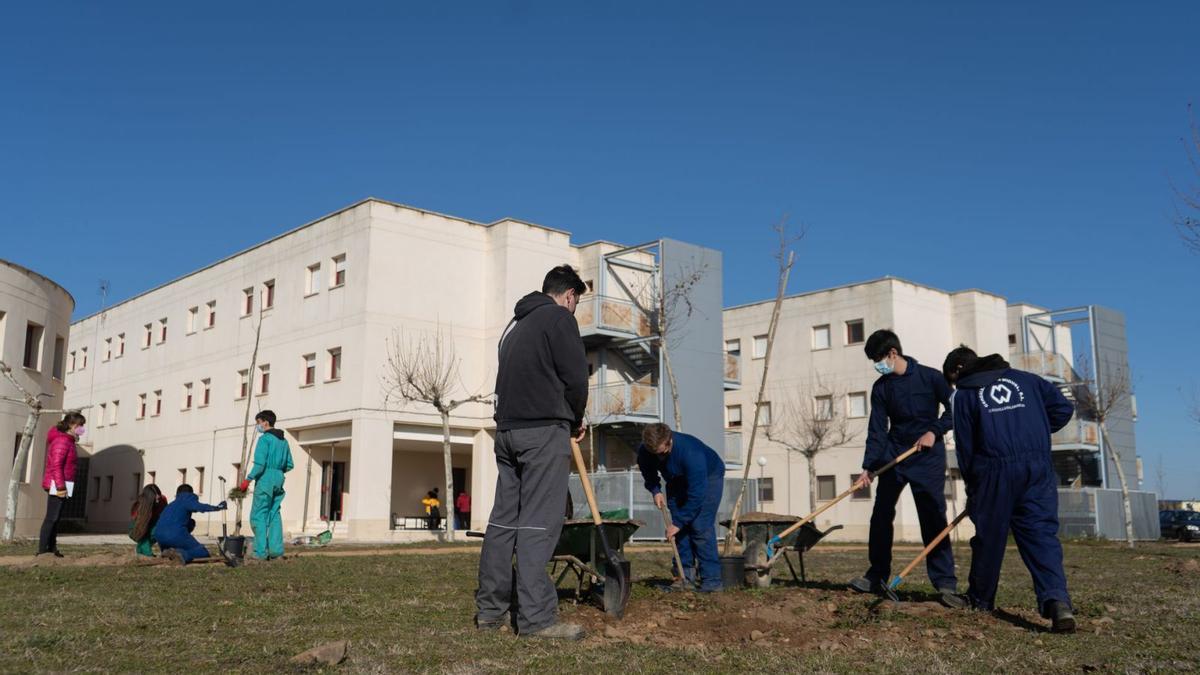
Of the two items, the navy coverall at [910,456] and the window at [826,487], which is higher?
the window at [826,487]

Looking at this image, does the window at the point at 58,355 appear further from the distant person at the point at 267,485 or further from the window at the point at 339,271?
the distant person at the point at 267,485

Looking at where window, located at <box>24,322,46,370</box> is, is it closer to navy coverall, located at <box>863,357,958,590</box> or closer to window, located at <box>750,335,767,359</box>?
navy coverall, located at <box>863,357,958,590</box>

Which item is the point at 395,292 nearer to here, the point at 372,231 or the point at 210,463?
the point at 372,231

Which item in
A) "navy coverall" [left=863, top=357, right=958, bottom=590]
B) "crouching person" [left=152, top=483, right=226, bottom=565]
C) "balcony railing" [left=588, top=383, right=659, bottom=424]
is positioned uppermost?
"balcony railing" [left=588, top=383, right=659, bottom=424]

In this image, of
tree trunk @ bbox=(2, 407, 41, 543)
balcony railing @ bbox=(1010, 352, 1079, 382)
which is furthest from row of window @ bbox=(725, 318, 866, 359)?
tree trunk @ bbox=(2, 407, 41, 543)

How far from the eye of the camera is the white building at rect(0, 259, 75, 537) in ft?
86.6

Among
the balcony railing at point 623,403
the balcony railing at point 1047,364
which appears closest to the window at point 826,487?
the balcony railing at point 1047,364

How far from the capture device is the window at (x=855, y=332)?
43344 millimetres

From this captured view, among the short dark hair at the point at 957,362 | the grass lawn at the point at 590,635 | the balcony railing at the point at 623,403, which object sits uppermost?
the balcony railing at the point at 623,403

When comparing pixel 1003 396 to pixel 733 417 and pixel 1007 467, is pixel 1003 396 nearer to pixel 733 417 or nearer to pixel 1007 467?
pixel 1007 467

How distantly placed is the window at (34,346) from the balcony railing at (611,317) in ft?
51.6

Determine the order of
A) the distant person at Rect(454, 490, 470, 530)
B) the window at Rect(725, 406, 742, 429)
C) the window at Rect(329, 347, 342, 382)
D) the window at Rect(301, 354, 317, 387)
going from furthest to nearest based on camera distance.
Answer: the window at Rect(725, 406, 742, 429) < the distant person at Rect(454, 490, 470, 530) < the window at Rect(301, 354, 317, 387) < the window at Rect(329, 347, 342, 382)

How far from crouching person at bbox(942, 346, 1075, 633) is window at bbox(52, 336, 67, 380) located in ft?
95.5

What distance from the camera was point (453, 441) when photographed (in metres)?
33.9
